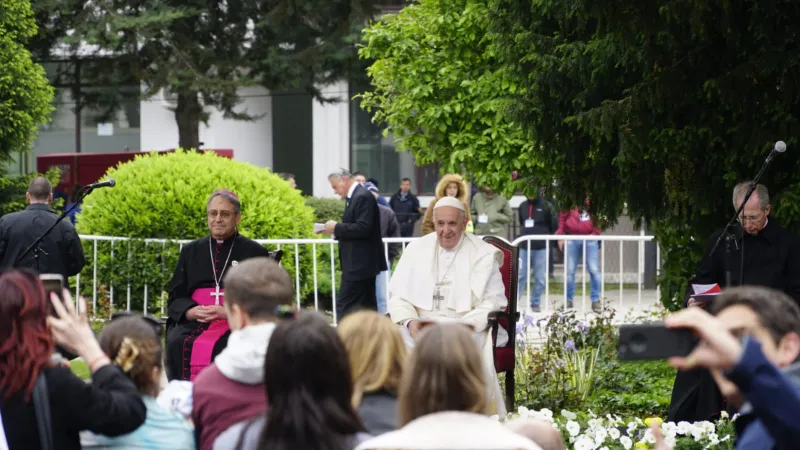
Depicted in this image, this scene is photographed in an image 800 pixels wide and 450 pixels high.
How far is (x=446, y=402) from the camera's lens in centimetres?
335

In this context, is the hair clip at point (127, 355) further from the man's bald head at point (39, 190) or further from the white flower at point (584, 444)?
the man's bald head at point (39, 190)

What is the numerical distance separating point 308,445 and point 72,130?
93.9ft

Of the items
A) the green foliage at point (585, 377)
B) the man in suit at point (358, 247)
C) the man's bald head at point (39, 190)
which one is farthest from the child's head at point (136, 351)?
the man in suit at point (358, 247)

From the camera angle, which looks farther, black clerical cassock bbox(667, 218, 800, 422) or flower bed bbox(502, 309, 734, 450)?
flower bed bbox(502, 309, 734, 450)

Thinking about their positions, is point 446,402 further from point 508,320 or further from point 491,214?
point 491,214

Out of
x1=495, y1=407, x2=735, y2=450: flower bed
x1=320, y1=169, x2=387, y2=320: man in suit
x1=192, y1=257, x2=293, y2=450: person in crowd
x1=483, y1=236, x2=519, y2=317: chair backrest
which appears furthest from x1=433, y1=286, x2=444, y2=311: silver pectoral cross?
x1=192, y1=257, x2=293, y2=450: person in crowd

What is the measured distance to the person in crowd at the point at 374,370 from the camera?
4.00 m

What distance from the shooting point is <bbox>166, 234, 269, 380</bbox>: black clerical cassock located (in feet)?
25.9

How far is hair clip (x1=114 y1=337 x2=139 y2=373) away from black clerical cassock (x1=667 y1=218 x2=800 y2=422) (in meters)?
4.42

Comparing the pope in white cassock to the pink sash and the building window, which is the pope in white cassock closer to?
the pink sash

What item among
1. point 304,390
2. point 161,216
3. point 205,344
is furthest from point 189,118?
point 304,390

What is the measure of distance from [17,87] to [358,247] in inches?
239

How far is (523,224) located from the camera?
58.6 feet

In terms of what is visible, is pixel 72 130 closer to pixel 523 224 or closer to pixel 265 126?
pixel 265 126
